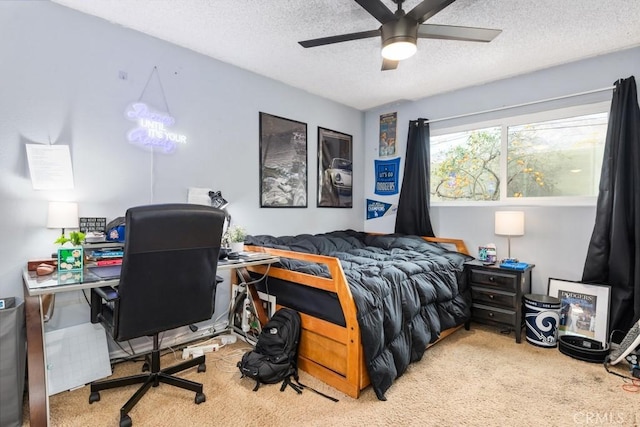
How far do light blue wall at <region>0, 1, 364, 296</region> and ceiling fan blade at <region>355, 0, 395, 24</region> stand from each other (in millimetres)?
1683

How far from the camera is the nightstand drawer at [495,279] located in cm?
285

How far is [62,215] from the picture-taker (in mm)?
2020

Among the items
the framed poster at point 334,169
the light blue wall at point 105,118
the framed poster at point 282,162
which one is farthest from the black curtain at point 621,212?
the light blue wall at point 105,118

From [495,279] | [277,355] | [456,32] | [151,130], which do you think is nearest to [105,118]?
[151,130]

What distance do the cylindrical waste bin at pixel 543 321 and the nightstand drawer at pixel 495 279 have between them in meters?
0.20

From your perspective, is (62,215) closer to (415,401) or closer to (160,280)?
(160,280)

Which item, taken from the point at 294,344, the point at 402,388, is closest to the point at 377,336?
the point at 402,388

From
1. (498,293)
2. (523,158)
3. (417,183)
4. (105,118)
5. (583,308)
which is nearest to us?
(105,118)

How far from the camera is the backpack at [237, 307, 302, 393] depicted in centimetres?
203

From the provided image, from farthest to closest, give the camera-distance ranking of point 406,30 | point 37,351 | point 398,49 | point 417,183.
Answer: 1. point 417,183
2. point 398,49
3. point 406,30
4. point 37,351

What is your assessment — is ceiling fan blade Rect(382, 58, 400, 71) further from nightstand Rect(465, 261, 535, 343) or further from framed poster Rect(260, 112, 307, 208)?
nightstand Rect(465, 261, 535, 343)

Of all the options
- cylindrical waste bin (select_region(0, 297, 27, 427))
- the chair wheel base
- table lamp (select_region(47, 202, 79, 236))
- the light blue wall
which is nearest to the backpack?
the chair wheel base

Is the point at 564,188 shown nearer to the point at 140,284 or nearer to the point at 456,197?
the point at 456,197

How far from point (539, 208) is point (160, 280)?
3.38 m
